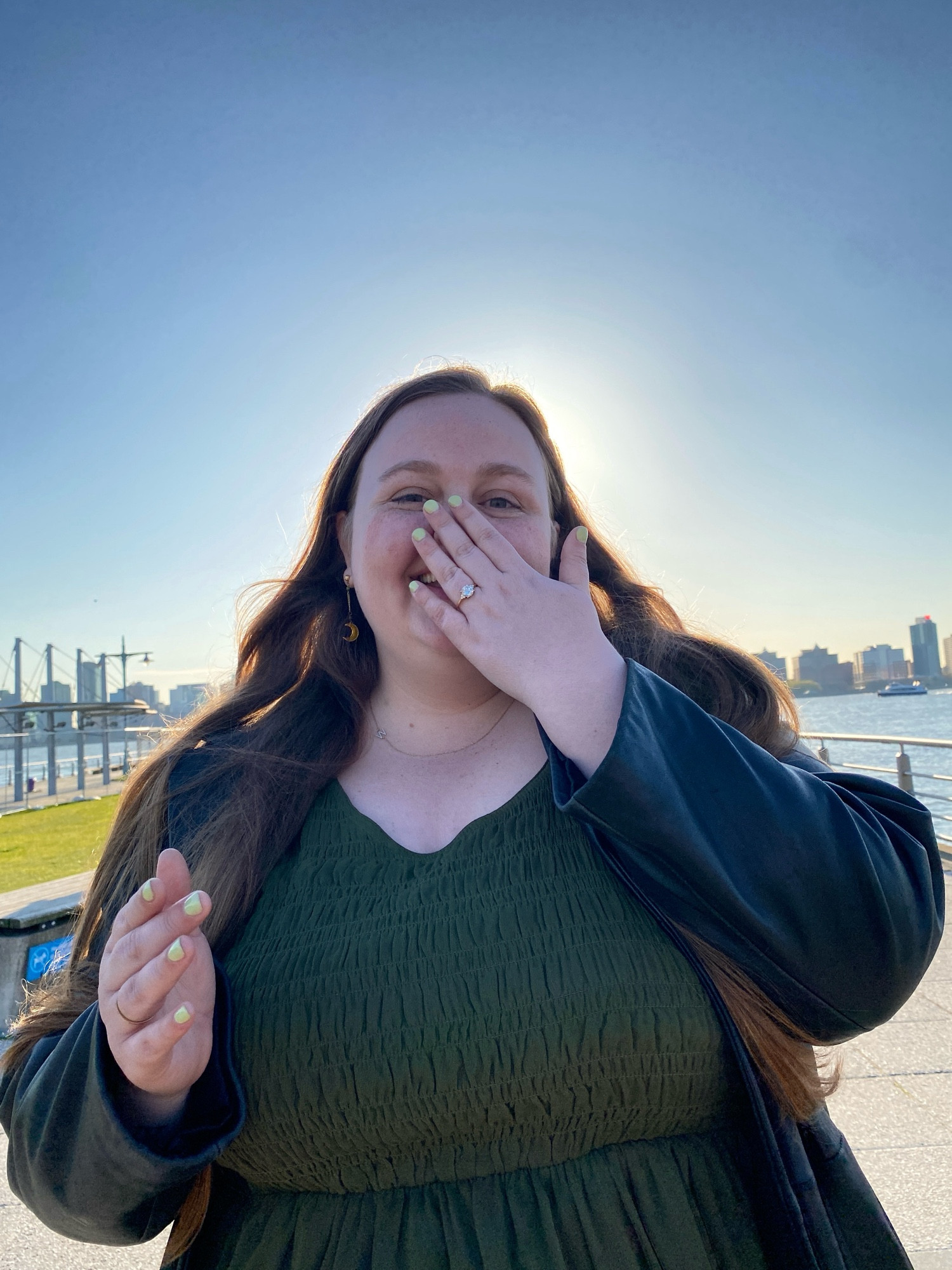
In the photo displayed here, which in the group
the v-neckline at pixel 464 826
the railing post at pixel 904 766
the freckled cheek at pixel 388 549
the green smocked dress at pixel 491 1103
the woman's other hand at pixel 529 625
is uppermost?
the freckled cheek at pixel 388 549

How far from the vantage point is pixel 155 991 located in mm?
954

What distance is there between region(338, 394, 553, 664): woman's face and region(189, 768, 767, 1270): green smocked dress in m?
0.61

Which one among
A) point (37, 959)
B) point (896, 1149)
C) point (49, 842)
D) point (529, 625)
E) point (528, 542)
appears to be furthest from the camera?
point (49, 842)

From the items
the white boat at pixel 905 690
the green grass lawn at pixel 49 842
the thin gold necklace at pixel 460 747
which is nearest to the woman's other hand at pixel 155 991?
the thin gold necklace at pixel 460 747

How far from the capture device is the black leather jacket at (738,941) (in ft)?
3.38

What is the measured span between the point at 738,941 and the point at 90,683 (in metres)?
68.8

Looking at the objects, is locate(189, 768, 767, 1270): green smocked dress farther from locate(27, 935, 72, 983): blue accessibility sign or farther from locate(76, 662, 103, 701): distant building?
locate(76, 662, 103, 701): distant building

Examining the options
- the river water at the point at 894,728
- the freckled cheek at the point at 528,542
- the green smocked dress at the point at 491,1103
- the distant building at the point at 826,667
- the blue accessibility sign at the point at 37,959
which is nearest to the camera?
the green smocked dress at the point at 491,1103

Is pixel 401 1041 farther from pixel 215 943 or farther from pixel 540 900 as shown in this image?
pixel 215 943

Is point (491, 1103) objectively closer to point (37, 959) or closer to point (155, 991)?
point (155, 991)

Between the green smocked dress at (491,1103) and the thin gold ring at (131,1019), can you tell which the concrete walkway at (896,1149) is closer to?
the green smocked dress at (491,1103)

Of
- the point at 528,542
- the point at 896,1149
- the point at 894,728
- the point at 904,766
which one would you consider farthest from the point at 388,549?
the point at 894,728

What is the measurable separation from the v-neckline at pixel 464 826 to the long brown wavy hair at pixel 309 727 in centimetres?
20

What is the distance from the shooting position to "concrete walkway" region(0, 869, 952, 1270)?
2.10 metres
